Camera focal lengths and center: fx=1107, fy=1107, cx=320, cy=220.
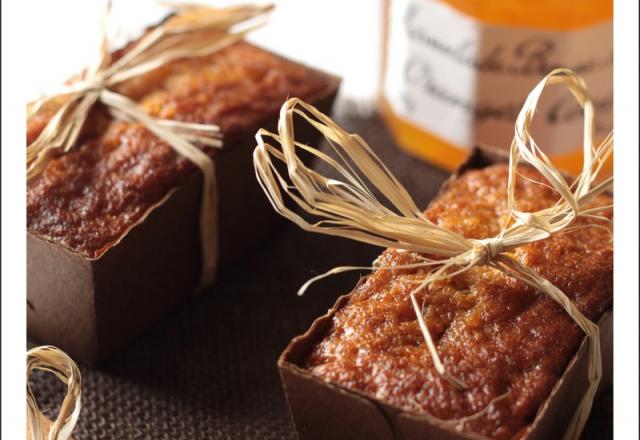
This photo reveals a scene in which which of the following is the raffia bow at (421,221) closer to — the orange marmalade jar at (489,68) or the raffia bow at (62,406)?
the raffia bow at (62,406)

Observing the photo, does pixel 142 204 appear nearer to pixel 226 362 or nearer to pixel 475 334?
pixel 226 362

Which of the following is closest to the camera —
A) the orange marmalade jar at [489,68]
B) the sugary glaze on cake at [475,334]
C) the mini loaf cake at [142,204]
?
the sugary glaze on cake at [475,334]

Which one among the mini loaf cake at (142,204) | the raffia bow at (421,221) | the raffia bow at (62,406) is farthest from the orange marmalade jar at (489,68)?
the raffia bow at (62,406)

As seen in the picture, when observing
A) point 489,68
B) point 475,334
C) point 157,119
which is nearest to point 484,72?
point 489,68

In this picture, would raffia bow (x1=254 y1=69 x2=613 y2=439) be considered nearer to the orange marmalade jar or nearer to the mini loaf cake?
the mini loaf cake

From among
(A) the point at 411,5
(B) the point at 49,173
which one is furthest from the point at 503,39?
(B) the point at 49,173

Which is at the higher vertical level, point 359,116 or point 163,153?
point 163,153

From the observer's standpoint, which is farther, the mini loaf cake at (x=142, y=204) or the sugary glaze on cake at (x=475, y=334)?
the mini loaf cake at (x=142, y=204)

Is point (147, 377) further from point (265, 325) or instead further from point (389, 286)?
point (389, 286)
